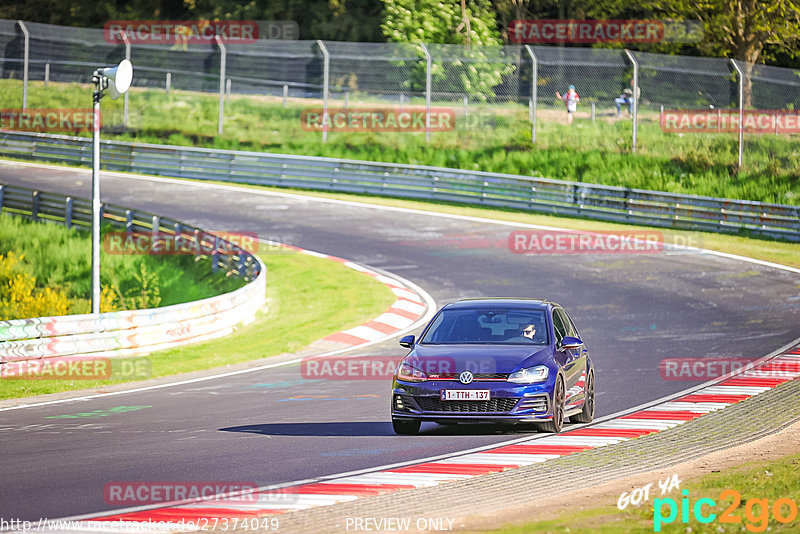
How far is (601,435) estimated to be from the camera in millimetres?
11891

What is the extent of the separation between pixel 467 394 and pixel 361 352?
7.26 metres

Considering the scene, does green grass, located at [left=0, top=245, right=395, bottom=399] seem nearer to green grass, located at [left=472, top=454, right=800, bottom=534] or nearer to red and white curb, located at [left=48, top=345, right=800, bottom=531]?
red and white curb, located at [left=48, top=345, right=800, bottom=531]

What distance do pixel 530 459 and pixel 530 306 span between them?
255 centimetres

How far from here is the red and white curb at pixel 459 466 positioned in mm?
8359

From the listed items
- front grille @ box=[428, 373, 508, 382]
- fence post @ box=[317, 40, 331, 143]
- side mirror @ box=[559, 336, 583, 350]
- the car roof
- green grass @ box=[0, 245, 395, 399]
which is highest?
fence post @ box=[317, 40, 331, 143]

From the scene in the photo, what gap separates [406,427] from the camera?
11.8m

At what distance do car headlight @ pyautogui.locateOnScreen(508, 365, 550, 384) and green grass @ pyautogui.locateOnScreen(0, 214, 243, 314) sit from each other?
13.9m

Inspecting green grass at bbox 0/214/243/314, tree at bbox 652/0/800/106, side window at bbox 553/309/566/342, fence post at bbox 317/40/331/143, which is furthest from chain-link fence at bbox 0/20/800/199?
side window at bbox 553/309/566/342

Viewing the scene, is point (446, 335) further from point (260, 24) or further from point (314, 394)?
point (260, 24)

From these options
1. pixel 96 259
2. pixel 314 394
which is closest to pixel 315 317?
pixel 96 259

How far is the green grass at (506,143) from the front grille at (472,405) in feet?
74.8

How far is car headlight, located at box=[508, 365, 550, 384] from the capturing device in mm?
11234

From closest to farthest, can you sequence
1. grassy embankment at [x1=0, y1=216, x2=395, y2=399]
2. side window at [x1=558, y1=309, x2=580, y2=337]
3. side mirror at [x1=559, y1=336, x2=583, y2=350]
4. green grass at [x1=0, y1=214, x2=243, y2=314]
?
1. side mirror at [x1=559, y1=336, x2=583, y2=350]
2. side window at [x1=558, y1=309, x2=580, y2=337]
3. grassy embankment at [x1=0, y1=216, x2=395, y2=399]
4. green grass at [x1=0, y1=214, x2=243, y2=314]

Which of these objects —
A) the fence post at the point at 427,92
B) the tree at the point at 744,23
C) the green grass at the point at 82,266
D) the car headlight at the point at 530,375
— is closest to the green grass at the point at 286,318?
the green grass at the point at 82,266
